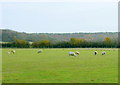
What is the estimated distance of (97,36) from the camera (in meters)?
150

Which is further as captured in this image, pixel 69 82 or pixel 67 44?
pixel 67 44

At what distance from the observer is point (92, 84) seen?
9688mm

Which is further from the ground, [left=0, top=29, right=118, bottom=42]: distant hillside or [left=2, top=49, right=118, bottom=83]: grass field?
[left=0, top=29, right=118, bottom=42]: distant hillside

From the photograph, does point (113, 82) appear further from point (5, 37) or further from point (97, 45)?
point (5, 37)

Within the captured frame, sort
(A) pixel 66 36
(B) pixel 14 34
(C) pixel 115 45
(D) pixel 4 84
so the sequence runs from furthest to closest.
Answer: (A) pixel 66 36, (B) pixel 14 34, (C) pixel 115 45, (D) pixel 4 84

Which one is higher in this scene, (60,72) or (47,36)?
(47,36)

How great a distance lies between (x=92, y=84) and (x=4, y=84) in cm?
309

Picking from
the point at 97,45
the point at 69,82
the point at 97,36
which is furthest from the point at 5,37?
the point at 69,82

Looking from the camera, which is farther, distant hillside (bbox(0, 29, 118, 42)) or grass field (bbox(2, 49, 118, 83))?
distant hillside (bbox(0, 29, 118, 42))

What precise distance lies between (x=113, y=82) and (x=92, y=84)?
0.91m

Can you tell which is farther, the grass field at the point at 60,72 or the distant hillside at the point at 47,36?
the distant hillside at the point at 47,36

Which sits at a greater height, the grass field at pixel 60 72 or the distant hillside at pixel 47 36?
the distant hillside at pixel 47 36

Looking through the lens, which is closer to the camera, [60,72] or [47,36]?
[60,72]

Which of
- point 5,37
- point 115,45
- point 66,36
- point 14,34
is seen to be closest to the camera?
point 115,45
